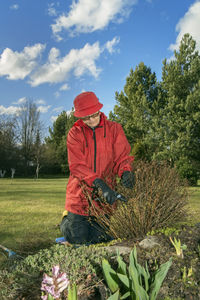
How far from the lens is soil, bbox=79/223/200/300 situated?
1.78 metres

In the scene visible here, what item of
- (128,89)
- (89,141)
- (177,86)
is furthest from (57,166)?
(89,141)

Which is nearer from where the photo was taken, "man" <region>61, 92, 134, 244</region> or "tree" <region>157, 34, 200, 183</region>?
"man" <region>61, 92, 134, 244</region>

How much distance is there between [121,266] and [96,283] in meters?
0.35

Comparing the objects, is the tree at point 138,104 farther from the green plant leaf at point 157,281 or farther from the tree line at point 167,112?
the green plant leaf at point 157,281

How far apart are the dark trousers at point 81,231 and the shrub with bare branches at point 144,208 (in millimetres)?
253

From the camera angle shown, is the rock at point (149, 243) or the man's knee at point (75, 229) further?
the man's knee at point (75, 229)

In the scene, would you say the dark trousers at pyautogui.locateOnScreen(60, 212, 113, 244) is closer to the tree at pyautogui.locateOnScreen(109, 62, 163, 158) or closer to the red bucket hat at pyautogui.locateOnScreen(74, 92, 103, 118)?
the red bucket hat at pyautogui.locateOnScreen(74, 92, 103, 118)

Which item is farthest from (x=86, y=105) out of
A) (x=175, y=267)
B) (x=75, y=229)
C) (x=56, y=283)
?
(x=56, y=283)

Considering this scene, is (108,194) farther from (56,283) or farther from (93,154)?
(56,283)

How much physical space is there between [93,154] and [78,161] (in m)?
0.25

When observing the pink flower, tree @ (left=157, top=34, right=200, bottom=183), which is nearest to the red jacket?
the pink flower

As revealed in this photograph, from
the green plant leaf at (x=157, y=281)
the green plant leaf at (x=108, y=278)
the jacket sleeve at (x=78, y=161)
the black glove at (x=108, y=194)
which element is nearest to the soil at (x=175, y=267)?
the green plant leaf at (x=108, y=278)

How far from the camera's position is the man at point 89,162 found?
3137mm

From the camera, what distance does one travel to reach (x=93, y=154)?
128 inches
